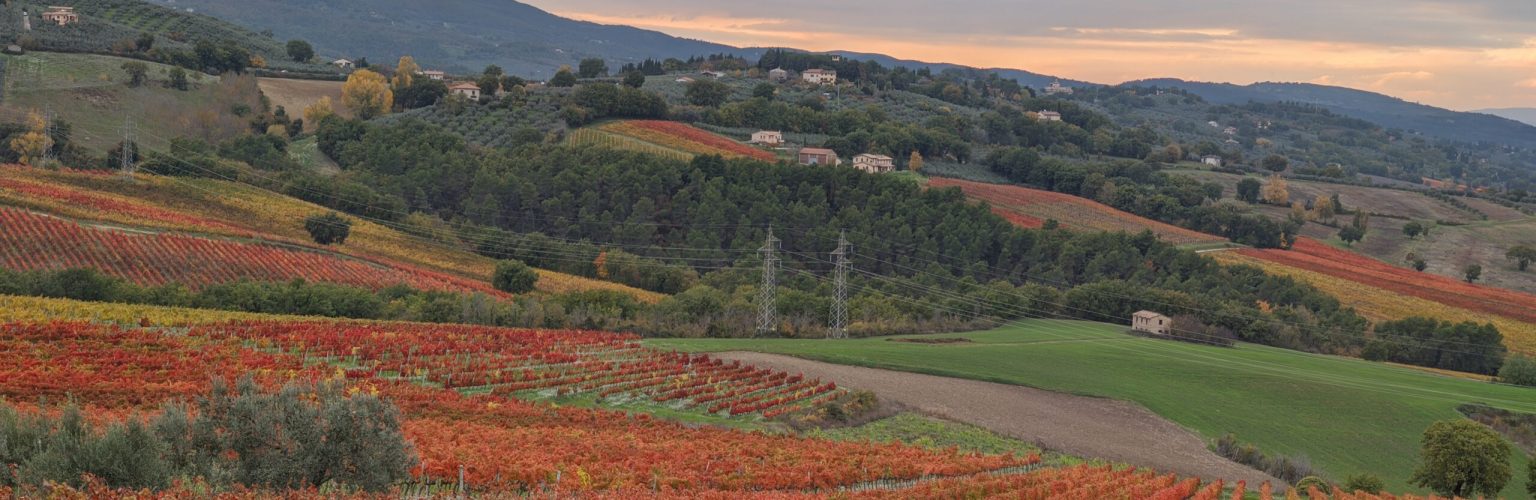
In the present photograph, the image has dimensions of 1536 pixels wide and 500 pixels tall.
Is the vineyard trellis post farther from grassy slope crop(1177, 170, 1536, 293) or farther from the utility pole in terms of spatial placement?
grassy slope crop(1177, 170, 1536, 293)

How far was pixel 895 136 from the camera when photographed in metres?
161

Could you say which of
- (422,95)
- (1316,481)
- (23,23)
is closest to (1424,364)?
(1316,481)

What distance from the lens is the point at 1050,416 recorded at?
166 feet

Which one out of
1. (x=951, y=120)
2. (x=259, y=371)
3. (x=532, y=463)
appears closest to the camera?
(x=532, y=463)

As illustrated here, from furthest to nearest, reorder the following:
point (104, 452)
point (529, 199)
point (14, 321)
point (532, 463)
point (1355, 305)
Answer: point (529, 199) < point (1355, 305) < point (14, 321) < point (532, 463) < point (104, 452)

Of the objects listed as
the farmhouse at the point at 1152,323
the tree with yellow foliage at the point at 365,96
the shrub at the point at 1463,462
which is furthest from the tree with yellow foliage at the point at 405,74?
the shrub at the point at 1463,462

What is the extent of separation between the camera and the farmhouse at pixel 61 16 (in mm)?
163375

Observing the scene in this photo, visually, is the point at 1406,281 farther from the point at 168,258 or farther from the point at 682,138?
the point at 168,258

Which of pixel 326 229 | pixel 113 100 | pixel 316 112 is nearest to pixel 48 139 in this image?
pixel 113 100

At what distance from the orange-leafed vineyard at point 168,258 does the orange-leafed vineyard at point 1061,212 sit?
6398 centimetres

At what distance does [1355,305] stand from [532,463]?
283 feet

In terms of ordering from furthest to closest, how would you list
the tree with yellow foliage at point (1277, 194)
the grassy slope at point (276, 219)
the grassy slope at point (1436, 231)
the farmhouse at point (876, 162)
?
the tree with yellow foliage at point (1277, 194) → the farmhouse at point (876, 162) → the grassy slope at point (1436, 231) → the grassy slope at point (276, 219)

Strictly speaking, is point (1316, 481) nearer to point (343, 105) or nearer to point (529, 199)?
point (529, 199)

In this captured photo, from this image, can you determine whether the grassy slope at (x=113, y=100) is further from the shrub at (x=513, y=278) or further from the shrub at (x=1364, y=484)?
the shrub at (x=1364, y=484)
